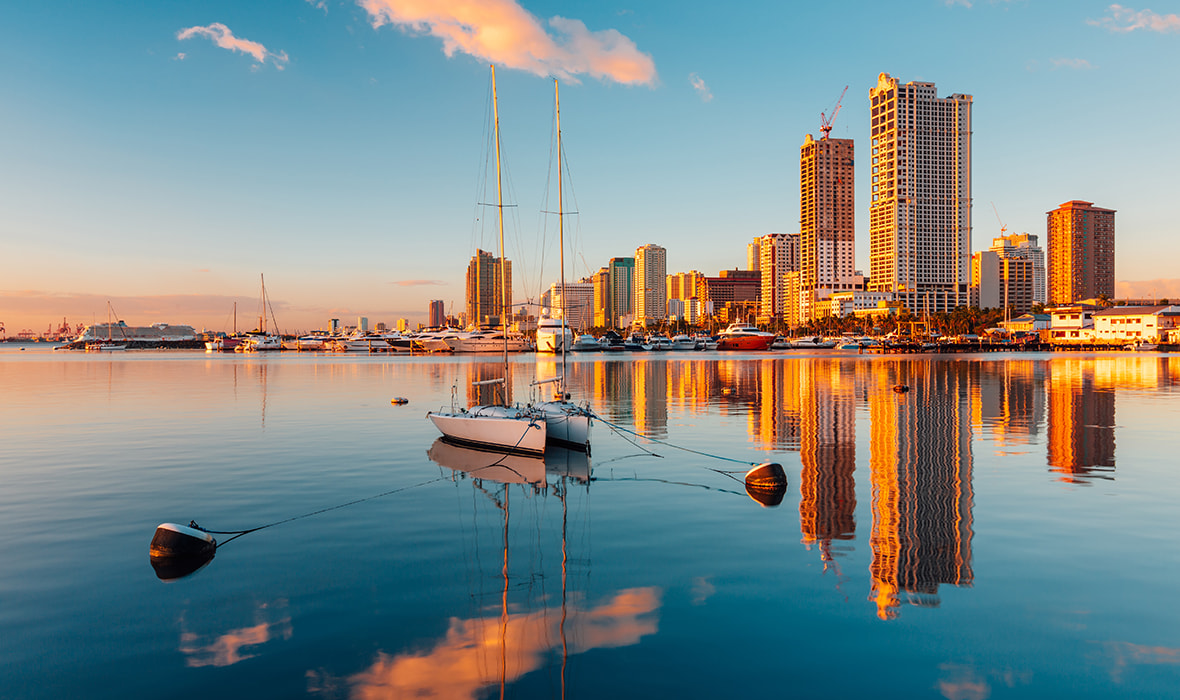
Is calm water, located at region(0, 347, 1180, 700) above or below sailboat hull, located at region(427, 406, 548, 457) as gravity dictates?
below

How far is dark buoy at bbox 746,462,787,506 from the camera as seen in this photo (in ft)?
69.9

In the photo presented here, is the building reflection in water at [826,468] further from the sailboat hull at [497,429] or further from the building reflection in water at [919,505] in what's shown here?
the sailboat hull at [497,429]

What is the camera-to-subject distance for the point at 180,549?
50.9 feet

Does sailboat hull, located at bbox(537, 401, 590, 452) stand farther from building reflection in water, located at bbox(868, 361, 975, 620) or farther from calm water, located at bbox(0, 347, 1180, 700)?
building reflection in water, located at bbox(868, 361, 975, 620)

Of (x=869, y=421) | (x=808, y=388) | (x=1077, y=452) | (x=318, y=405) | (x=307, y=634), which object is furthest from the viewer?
(x=808, y=388)

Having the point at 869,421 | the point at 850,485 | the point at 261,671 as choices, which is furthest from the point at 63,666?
the point at 869,421

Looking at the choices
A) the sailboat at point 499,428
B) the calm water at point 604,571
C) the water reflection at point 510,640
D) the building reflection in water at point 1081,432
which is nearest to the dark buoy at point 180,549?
the calm water at point 604,571

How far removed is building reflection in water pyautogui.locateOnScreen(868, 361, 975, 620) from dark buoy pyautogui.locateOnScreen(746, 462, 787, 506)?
288 centimetres

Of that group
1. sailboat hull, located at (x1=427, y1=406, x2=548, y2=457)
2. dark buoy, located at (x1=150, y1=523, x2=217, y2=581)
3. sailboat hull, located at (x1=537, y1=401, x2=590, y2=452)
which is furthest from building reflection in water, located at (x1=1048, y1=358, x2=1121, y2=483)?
dark buoy, located at (x1=150, y1=523, x2=217, y2=581)

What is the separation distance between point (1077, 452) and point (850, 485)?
45.3 feet

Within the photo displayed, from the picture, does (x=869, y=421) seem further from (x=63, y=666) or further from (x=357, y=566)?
(x=63, y=666)

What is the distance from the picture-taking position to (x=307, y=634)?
37.5 feet

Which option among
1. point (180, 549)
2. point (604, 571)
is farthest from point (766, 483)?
point (180, 549)

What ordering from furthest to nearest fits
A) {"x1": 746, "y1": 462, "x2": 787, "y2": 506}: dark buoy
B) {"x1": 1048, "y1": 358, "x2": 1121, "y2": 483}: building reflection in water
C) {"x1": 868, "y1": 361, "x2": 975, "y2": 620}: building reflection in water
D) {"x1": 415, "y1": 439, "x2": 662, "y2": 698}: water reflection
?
1. {"x1": 1048, "y1": 358, "x2": 1121, "y2": 483}: building reflection in water
2. {"x1": 746, "y1": 462, "x2": 787, "y2": 506}: dark buoy
3. {"x1": 868, "y1": 361, "x2": 975, "y2": 620}: building reflection in water
4. {"x1": 415, "y1": 439, "x2": 662, "y2": 698}: water reflection
